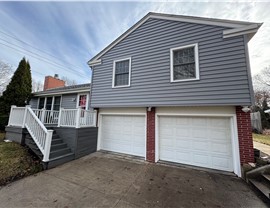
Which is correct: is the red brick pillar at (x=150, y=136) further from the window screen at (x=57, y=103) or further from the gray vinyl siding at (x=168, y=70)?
the window screen at (x=57, y=103)

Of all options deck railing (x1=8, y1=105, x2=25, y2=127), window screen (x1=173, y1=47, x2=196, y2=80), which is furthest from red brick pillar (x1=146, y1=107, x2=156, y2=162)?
deck railing (x1=8, y1=105, x2=25, y2=127)

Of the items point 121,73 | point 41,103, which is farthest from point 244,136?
point 41,103

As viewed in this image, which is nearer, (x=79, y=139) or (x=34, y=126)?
(x=34, y=126)

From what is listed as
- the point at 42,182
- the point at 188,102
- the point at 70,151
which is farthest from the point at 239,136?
the point at 70,151

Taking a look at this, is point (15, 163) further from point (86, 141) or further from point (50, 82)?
point (50, 82)

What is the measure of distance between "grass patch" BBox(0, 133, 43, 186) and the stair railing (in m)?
0.50

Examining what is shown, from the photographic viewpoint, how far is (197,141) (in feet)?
17.0

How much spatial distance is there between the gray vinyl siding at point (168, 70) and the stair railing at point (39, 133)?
2632mm

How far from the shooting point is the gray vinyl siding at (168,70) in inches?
168

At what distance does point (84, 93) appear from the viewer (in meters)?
9.03

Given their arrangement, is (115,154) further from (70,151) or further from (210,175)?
(210,175)

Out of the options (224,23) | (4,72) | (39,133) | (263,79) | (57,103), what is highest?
(263,79)

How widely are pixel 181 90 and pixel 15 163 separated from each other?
6.96 metres

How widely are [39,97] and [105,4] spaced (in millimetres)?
→ 10067
